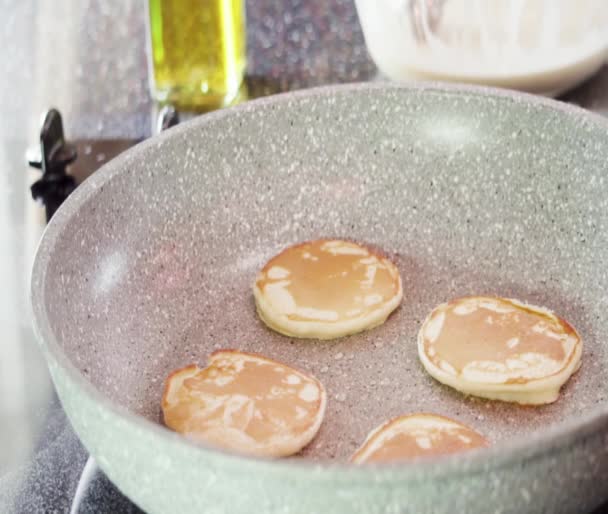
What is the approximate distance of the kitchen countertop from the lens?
0.83 meters

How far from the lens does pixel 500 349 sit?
809 mm

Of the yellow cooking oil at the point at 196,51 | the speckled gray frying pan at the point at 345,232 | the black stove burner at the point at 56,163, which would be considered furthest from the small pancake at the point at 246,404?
the yellow cooking oil at the point at 196,51

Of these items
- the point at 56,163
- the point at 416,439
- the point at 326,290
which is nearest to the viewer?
A: the point at 416,439

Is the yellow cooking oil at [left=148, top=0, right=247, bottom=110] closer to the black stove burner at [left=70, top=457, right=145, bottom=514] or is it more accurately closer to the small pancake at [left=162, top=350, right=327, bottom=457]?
the small pancake at [left=162, top=350, right=327, bottom=457]

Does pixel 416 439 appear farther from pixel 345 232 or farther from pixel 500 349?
pixel 345 232

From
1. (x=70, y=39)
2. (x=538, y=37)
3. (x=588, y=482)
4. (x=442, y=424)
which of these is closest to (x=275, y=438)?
(x=442, y=424)

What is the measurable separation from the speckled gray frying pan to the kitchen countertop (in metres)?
0.09

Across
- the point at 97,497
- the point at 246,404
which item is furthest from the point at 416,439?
the point at 97,497

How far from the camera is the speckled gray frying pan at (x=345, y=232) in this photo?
78 centimetres

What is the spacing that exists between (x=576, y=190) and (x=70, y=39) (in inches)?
30.9

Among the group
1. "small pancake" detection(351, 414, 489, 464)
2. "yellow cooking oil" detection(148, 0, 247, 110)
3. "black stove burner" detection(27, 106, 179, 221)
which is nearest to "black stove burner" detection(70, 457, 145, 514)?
"small pancake" detection(351, 414, 489, 464)

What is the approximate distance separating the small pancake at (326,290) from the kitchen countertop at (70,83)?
0.66 ft

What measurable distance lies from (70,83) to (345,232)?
51 centimetres

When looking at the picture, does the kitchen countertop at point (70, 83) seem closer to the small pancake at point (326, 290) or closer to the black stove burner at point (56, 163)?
the black stove burner at point (56, 163)
